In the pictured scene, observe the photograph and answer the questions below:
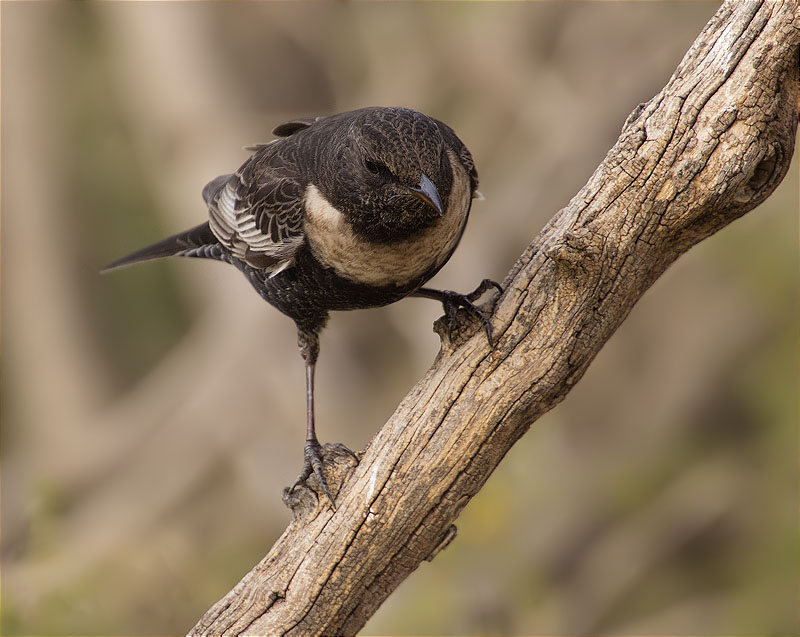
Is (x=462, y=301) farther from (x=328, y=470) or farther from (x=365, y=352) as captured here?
(x=365, y=352)

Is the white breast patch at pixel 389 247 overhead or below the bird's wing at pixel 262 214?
below

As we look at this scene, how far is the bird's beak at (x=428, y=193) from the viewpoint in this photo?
309 cm

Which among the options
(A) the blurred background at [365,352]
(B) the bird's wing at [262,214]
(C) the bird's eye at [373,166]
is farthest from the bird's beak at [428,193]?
(A) the blurred background at [365,352]

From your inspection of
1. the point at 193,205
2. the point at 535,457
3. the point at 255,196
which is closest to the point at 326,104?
the point at 193,205

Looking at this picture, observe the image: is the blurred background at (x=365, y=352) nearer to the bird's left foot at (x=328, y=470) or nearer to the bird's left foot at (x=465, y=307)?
the bird's left foot at (x=328, y=470)

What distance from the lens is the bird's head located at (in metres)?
3.18

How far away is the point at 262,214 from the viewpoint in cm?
388

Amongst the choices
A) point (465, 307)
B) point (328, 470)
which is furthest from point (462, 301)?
point (328, 470)

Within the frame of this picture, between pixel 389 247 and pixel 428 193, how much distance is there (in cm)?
36

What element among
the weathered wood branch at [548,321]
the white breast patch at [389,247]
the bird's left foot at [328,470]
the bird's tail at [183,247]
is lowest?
the weathered wood branch at [548,321]

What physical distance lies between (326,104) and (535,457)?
428cm

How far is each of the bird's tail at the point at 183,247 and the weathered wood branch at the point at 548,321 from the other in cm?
167

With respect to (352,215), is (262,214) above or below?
above

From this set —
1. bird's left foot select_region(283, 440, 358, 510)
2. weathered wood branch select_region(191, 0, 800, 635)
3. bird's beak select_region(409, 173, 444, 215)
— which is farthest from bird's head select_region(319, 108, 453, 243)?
bird's left foot select_region(283, 440, 358, 510)
